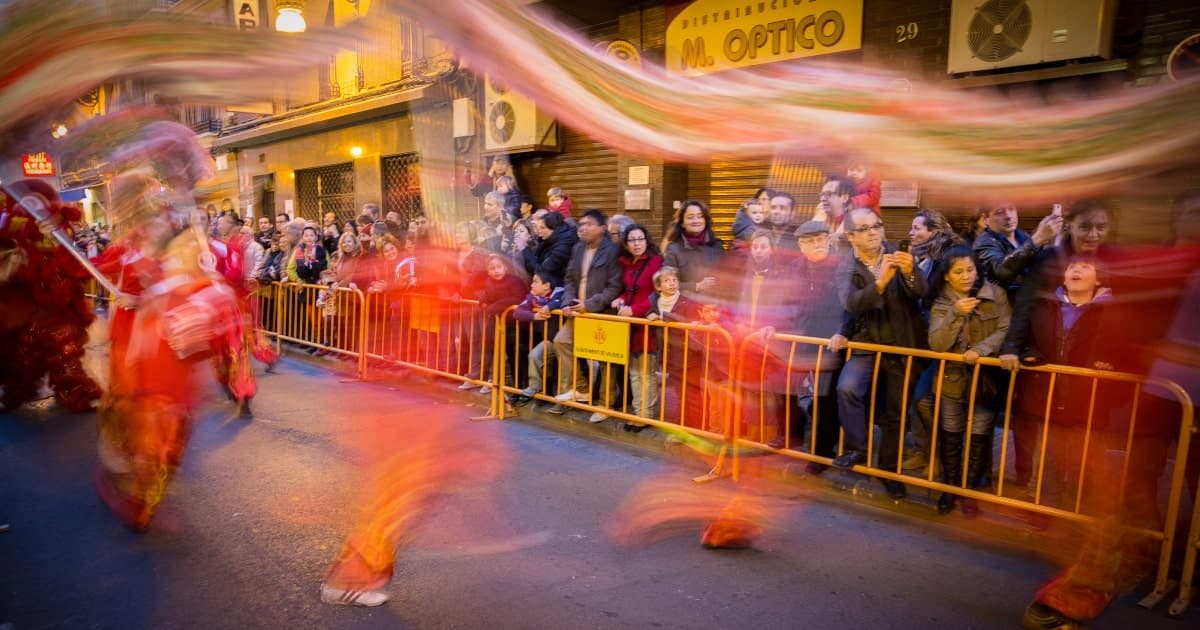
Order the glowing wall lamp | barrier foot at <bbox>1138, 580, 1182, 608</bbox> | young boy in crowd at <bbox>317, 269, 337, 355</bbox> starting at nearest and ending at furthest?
barrier foot at <bbox>1138, 580, 1182, 608</bbox> → the glowing wall lamp → young boy in crowd at <bbox>317, 269, 337, 355</bbox>

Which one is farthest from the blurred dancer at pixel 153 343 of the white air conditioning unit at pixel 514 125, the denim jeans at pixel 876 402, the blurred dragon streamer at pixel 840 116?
the white air conditioning unit at pixel 514 125

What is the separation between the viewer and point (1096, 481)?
438 centimetres

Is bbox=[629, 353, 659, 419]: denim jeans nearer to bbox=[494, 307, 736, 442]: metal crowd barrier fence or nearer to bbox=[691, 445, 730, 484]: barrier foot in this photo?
bbox=[494, 307, 736, 442]: metal crowd barrier fence

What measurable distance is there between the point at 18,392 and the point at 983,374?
28.4 feet

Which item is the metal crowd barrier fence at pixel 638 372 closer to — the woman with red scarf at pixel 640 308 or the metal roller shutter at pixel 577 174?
the woman with red scarf at pixel 640 308

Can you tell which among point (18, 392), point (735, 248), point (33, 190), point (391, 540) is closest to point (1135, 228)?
point (735, 248)

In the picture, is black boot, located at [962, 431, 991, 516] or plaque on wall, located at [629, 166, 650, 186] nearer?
black boot, located at [962, 431, 991, 516]

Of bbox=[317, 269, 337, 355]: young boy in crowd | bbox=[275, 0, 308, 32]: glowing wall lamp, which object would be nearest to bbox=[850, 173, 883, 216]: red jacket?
bbox=[275, 0, 308, 32]: glowing wall lamp

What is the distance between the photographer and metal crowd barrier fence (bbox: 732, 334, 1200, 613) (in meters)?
3.96

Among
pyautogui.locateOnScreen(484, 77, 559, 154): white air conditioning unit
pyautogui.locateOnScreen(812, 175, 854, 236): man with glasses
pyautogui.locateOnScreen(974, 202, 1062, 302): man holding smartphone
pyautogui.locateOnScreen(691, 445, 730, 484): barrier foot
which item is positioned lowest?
pyautogui.locateOnScreen(691, 445, 730, 484): barrier foot

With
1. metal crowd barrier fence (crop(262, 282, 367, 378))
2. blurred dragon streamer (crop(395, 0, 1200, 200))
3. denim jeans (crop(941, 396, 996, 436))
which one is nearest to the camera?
blurred dragon streamer (crop(395, 0, 1200, 200))

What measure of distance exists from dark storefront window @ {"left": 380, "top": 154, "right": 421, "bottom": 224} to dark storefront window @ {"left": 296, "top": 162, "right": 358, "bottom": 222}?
164 centimetres

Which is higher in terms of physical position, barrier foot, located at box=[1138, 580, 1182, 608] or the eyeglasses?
the eyeglasses

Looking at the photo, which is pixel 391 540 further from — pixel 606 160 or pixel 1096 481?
pixel 606 160
